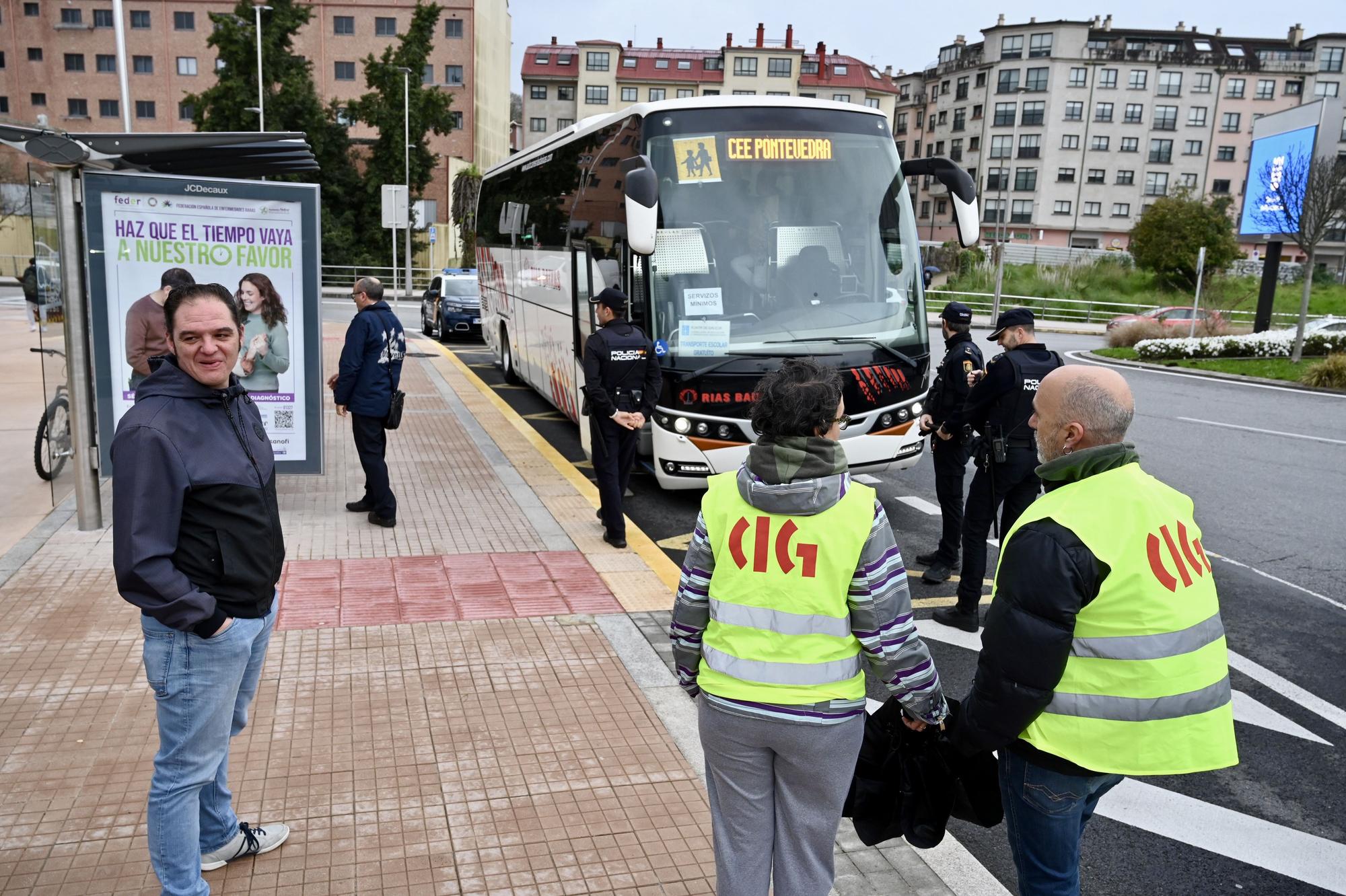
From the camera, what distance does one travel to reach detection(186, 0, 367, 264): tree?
46844mm

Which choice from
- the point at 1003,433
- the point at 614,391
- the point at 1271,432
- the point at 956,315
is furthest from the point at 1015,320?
the point at 1271,432

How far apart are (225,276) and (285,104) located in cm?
4686

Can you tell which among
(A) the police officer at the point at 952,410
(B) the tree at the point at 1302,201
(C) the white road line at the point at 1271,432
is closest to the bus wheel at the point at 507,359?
(A) the police officer at the point at 952,410

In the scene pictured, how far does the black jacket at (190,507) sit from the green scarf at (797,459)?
153 cm

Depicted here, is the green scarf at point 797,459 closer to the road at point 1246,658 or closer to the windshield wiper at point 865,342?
the road at point 1246,658

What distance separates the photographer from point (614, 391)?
7.53 m

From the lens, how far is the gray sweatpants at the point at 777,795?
2.75 meters

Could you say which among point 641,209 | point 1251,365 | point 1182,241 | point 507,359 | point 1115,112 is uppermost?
point 1115,112

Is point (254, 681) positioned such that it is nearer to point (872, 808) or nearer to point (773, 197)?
point (872, 808)

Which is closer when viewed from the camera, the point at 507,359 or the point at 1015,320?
the point at 1015,320

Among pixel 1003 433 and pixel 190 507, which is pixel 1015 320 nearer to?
pixel 1003 433

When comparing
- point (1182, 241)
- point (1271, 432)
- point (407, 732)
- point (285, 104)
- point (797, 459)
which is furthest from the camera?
point (1182, 241)

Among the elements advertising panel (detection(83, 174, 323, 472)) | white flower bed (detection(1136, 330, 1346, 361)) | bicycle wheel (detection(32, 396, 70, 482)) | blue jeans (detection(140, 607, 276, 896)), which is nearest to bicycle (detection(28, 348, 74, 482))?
bicycle wheel (detection(32, 396, 70, 482))

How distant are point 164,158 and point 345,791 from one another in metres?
5.49
